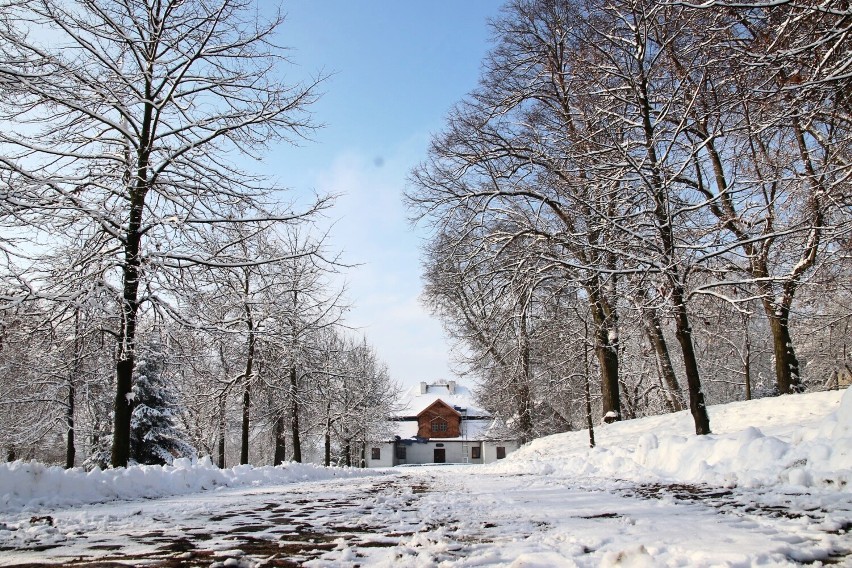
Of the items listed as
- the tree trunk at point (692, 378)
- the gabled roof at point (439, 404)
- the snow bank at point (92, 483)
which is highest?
the tree trunk at point (692, 378)

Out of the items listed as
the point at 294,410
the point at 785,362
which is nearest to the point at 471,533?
the point at 785,362

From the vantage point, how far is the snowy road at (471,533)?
3125 millimetres

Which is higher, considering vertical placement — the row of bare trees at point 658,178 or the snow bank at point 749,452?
the row of bare trees at point 658,178

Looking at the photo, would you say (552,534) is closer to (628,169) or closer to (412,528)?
(412,528)

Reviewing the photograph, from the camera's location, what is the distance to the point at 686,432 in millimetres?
13719

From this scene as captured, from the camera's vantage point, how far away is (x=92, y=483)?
777 cm

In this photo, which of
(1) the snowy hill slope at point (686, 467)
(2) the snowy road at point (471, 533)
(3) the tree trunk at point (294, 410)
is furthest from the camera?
(3) the tree trunk at point (294, 410)

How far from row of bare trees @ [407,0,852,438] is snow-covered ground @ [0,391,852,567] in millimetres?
3988

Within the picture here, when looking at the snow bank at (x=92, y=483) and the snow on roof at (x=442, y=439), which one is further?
the snow on roof at (x=442, y=439)

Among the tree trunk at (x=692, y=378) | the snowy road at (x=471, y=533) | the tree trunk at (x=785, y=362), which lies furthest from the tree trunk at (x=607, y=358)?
the snowy road at (x=471, y=533)

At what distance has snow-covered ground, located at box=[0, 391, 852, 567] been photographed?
3221 mm

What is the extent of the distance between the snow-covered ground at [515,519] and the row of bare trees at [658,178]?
399 centimetres

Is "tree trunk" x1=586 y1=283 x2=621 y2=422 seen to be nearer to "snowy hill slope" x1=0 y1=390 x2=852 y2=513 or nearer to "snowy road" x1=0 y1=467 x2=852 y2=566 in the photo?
"snowy hill slope" x1=0 y1=390 x2=852 y2=513

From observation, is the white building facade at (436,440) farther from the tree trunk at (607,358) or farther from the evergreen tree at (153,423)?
the tree trunk at (607,358)
